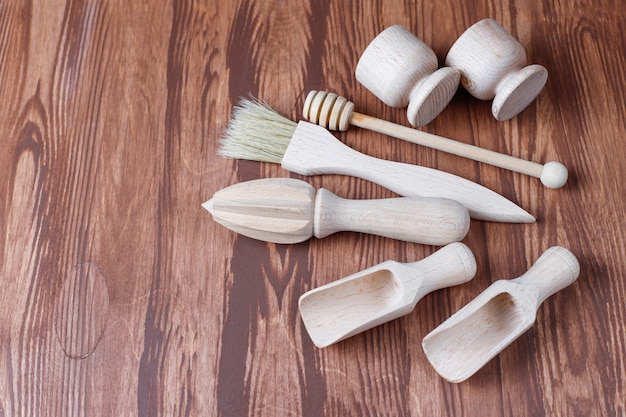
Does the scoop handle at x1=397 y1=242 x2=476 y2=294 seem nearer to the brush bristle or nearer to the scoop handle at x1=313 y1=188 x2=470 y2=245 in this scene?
the scoop handle at x1=313 y1=188 x2=470 y2=245

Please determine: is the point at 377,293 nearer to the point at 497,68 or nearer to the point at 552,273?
the point at 552,273

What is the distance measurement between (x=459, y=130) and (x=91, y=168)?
47cm

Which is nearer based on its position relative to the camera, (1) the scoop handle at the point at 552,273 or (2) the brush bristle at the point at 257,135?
(1) the scoop handle at the point at 552,273

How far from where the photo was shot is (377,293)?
734mm

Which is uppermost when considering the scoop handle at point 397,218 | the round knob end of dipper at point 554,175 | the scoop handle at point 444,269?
the round knob end of dipper at point 554,175

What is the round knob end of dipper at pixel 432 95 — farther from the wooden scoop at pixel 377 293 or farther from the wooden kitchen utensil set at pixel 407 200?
the wooden scoop at pixel 377 293

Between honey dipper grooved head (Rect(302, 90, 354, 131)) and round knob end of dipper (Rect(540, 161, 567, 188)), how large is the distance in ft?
0.79

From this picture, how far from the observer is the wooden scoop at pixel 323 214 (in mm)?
732

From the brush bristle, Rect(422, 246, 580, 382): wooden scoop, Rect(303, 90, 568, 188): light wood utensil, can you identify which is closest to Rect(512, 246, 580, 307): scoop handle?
Rect(422, 246, 580, 382): wooden scoop

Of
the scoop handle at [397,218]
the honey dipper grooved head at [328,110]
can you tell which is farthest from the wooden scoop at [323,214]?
the honey dipper grooved head at [328,110]

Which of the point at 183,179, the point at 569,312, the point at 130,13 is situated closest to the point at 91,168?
the point at 183,179

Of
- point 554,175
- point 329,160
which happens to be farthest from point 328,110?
point 554,175

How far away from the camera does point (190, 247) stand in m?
0.80

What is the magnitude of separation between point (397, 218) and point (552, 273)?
17 cm
